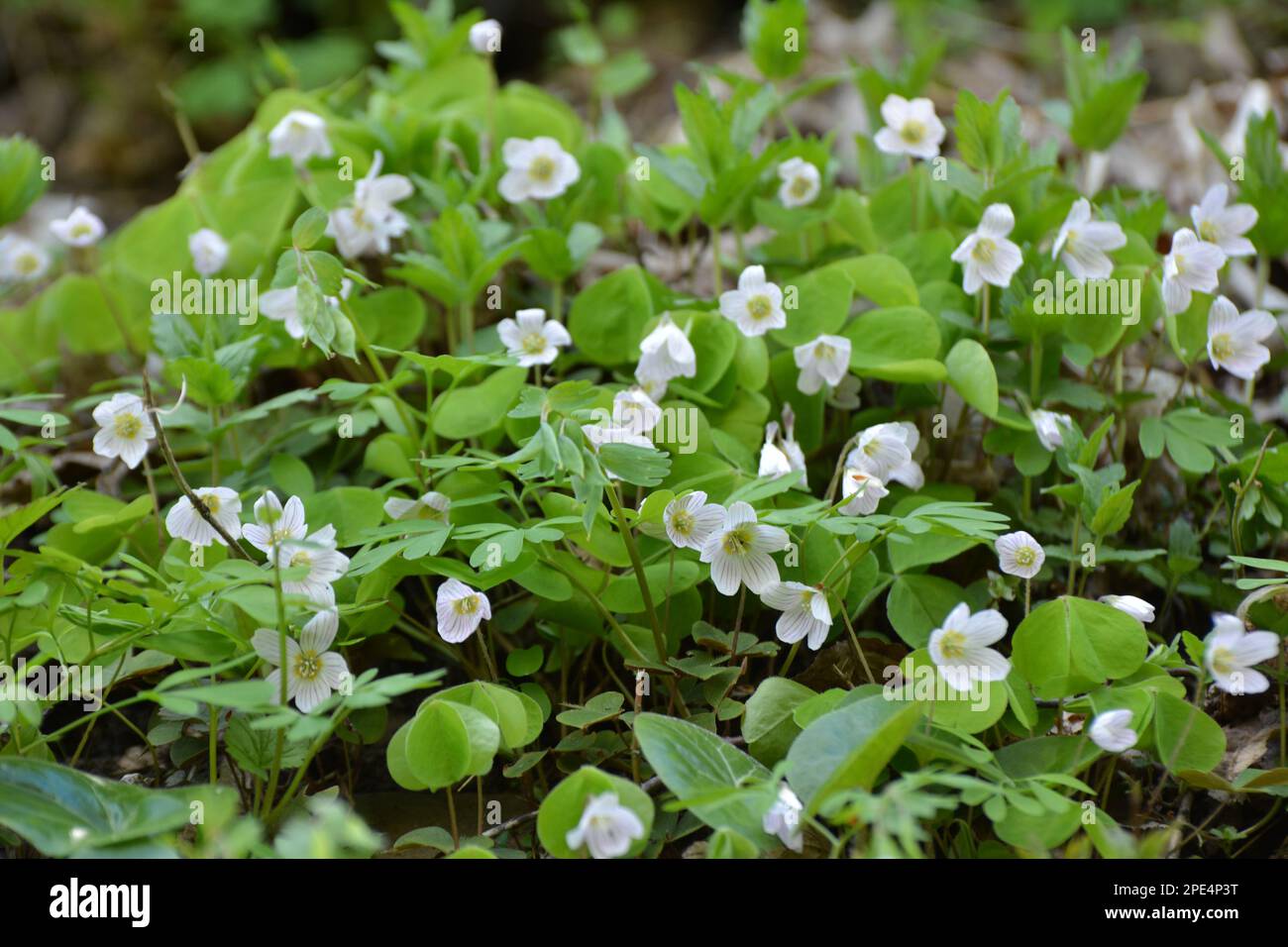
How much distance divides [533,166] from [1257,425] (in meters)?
1.15

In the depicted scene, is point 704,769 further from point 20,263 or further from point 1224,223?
point 20,263

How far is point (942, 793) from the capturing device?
1193 millimetres

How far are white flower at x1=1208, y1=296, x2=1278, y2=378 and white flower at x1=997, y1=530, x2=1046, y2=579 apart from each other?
0.42m

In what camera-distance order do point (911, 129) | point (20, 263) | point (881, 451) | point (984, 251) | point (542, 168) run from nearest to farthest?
1. point (881, 451)
2. point (984, 251)
3. point (911, 129)
4. point (542, 168)
5. point (20, 263)

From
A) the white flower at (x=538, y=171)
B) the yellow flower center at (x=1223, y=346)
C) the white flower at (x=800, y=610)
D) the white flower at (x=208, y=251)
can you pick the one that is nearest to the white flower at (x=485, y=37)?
the white flower at (x=538, y=171)

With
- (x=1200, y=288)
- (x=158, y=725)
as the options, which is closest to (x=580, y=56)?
Answer: (x=1200, y=288)

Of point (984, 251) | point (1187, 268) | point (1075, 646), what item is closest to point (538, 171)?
point (984, 251)

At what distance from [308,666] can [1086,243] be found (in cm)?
112

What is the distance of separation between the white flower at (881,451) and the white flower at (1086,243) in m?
0.35

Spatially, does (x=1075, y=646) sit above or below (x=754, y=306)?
below

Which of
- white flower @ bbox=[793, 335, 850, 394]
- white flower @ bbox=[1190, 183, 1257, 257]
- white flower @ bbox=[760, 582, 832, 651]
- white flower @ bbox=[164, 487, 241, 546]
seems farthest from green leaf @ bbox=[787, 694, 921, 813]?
white flower @ bbox=[1190, 183, 1257, 257]

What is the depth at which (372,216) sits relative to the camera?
168 cm

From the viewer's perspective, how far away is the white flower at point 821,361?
1471mm
